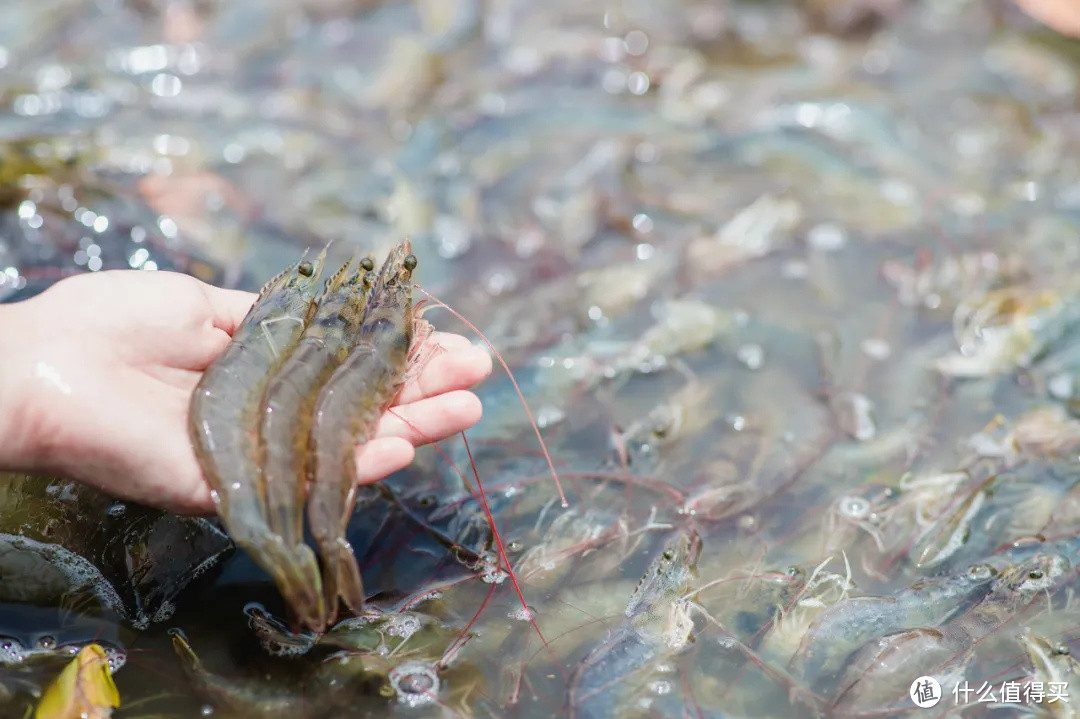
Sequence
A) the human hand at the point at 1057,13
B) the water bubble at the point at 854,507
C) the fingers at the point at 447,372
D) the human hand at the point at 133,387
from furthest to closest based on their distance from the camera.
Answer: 1. the human hand at the point at 1057,13
2. the water bubble at the point at 854,507
3. the fingers at the point at 447,372
4. the human hand at the point at 133,387

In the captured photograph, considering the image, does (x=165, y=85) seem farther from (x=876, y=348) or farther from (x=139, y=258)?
(x=876, y=348)

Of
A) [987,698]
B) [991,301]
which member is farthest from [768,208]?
[987,698]

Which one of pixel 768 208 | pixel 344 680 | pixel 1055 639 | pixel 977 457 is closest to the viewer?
pixel 344 680

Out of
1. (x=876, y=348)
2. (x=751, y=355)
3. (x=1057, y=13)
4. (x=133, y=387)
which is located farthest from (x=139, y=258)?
(x=1057, y=13)

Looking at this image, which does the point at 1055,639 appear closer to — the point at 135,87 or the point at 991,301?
the point at 991,301

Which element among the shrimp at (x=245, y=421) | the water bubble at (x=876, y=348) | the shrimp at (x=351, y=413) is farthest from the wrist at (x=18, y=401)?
the water bubble at (x=876, y=348)

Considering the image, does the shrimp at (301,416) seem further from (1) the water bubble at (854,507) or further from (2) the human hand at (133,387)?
(1) the water bubble at (854,507)
